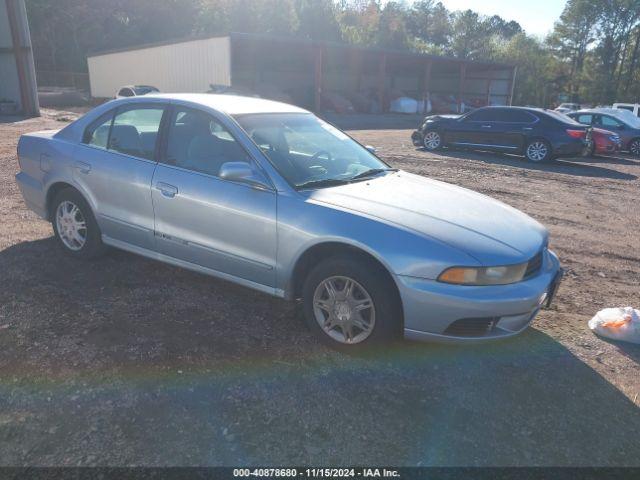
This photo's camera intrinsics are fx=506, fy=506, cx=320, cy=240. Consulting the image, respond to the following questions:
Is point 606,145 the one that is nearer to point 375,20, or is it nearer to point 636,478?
point 636,478

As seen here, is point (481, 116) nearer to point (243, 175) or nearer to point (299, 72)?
point (243, 175)

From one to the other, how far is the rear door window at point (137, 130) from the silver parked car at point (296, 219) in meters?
0.01

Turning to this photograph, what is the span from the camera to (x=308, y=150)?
4078mm

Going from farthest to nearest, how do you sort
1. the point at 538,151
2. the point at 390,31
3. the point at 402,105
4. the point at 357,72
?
the point at 390,31 < the point at 357,72 < the point at 402,105 < the point at 538,151

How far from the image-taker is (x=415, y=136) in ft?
52.1

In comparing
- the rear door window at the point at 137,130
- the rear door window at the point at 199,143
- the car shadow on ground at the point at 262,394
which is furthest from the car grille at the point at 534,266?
the rear door window at the point at 137,130

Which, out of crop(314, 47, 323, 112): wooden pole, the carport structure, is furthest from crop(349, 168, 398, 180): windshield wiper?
crop(314, 47, 323, 112): wooden pole

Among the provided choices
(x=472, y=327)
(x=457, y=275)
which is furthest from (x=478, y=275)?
(x=472, y=327)

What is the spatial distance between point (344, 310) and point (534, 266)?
4.23 ft

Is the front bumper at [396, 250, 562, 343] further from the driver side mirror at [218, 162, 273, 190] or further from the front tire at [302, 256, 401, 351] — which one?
the driver side mirror at [218, 162, 273, 190]

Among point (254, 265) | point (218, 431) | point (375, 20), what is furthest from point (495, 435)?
point (375, 20)

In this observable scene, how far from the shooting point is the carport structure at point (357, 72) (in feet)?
106

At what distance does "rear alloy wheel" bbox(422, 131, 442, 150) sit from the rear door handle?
1230 centimetres

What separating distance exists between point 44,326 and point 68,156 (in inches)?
67.1
